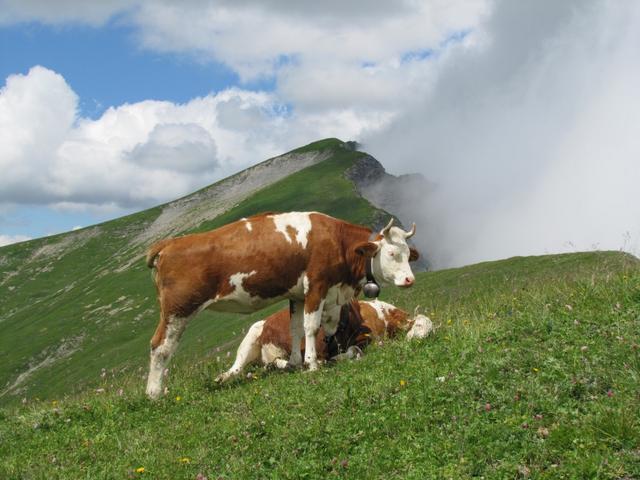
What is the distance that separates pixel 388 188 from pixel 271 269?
14650cm

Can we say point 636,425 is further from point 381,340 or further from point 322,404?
point 381,340

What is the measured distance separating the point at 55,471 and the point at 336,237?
6479mm

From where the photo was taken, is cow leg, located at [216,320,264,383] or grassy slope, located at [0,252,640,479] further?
cow leg, located at [216,320,264,383]

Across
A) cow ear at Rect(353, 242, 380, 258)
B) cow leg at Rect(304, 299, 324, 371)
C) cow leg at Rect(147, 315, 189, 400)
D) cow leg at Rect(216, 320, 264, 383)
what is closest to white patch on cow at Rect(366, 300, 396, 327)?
cow ear at Rect(353, 242, 380, 258)

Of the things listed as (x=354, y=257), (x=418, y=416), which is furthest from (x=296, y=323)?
(x=418, y=416)

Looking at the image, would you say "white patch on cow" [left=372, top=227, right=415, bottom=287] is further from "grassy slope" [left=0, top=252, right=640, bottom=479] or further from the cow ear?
"grassy slope" [left=0, top=252, right=640, bottom=479]

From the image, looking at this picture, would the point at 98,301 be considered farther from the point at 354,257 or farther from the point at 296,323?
the point at 354,257

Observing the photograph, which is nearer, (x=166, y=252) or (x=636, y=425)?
(x=636, y=425)

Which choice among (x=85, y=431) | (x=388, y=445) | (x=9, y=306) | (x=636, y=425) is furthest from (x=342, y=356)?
(x=9, y=306)

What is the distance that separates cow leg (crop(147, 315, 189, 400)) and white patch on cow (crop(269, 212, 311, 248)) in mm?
2310

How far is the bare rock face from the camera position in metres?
143

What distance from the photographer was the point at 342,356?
40.1 feet

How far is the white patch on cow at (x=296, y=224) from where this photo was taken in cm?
1216

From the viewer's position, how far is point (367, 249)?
12.8 m
